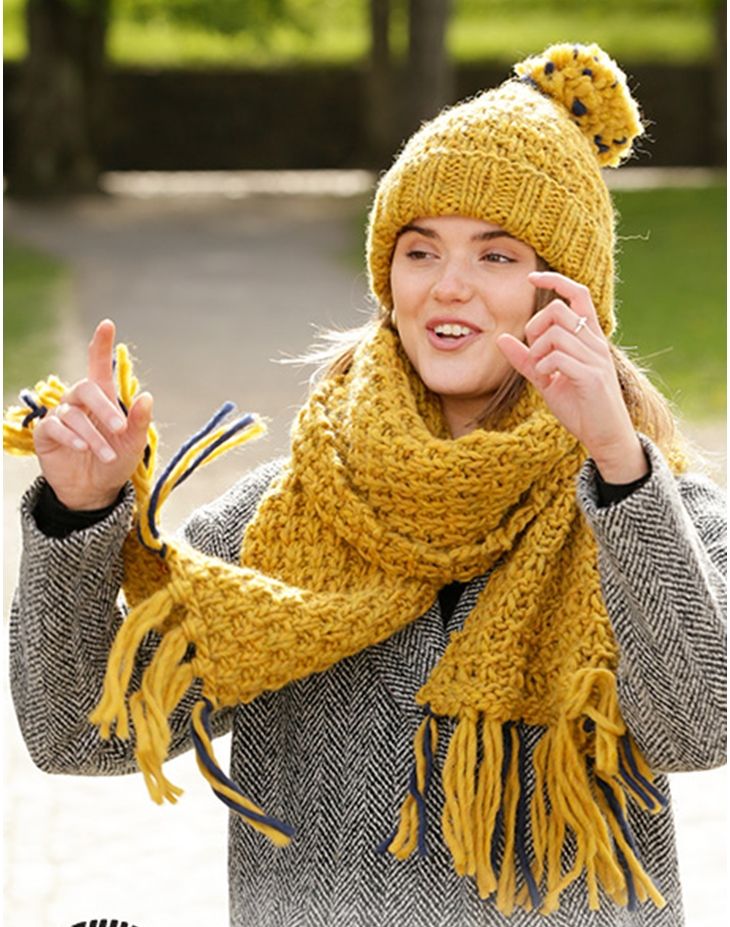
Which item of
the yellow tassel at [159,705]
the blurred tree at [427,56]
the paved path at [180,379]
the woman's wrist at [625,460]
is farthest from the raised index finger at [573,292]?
the blurred tree at [427,56]

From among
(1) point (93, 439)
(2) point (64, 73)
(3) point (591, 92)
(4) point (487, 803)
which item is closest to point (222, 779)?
(4) point (487, 803)

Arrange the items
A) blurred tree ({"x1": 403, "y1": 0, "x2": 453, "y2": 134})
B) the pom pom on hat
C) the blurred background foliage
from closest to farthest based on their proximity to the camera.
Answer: the pom pom on hat → blurred tree ({"x1": 403, "y1": 0, "x2": 453, "y2": 134}) → the blurred background foliage

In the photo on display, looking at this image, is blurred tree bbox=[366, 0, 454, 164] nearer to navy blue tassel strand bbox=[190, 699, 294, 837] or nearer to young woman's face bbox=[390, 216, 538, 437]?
young woman's face bbox=[390, 216, 538, 437]

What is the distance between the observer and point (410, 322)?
2.79 m

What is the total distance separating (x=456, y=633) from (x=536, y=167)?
2.33ft

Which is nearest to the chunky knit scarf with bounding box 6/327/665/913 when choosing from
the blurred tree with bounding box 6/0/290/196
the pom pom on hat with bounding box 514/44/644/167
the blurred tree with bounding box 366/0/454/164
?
the pom pom on hat with bounding box 514/44/644/167

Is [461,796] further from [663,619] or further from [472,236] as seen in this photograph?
[472,236]

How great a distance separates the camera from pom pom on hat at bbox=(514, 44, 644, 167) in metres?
2.95

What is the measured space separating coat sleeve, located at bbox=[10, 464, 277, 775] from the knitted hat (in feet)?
2.09

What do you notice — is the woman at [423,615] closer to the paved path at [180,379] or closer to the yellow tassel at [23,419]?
the yellow tassel at [23,419]

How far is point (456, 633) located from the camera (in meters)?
2.76

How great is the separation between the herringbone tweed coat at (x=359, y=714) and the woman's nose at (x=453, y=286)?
37 centimetres

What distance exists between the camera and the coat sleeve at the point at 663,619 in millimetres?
2406

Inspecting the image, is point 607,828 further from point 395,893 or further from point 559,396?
point 559,396
